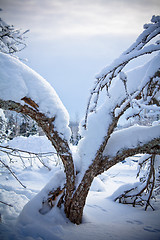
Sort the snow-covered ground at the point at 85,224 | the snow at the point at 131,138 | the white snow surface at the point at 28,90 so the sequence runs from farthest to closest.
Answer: the snow at the point at 131,138 < the snow-covered ground at the point at 85,224 < the white snow surface at the point at 28,90

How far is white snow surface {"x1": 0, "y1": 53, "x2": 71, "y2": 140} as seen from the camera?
5.81 ft

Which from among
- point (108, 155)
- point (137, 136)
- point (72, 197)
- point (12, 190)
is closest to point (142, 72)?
point (137, 136)

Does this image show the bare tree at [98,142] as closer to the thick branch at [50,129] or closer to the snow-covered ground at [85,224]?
the thick branch at [50,129]

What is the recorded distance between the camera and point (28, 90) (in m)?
1.91

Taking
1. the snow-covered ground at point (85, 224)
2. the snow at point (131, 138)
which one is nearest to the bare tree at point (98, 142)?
the snow at point (131, 138)

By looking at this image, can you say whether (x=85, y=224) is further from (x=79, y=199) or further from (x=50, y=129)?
(x=50, y=129)

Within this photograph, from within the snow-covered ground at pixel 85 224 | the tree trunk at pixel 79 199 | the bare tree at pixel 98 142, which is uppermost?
the bare tree at pixel 98 142

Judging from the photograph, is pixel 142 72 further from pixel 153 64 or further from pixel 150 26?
pixel 150 26

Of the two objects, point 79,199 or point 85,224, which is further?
point 85,224

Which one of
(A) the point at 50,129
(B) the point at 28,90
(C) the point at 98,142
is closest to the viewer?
(B) the point at 28,90

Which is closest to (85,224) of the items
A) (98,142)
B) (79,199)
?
(79,199)

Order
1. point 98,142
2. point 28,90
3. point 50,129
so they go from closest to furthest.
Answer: point 28,90
point 50,129
point 98,142

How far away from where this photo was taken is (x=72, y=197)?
2287mm

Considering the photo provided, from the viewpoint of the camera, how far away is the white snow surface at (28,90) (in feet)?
5.81
